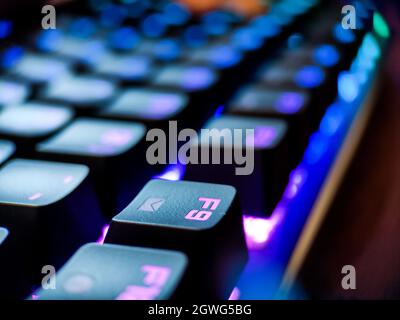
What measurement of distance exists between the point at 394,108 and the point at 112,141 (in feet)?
0.89

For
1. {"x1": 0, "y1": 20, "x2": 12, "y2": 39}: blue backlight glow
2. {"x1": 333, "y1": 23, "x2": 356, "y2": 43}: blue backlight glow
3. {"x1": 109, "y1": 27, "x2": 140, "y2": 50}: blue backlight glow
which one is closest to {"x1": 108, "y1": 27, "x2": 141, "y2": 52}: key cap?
{"x1": 109, "y1": 27, "x2": 140, "y2": 50}: blue backlight glow

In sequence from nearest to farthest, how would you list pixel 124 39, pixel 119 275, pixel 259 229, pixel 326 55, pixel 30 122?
pixel 119 275
pixel 259 229
pixel 30 122
pixel 326 55
pixel 124 39

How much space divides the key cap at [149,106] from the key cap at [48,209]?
10 cm

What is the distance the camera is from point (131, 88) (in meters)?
0.59

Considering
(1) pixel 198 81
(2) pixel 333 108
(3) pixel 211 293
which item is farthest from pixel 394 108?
(3) pixel 211 293

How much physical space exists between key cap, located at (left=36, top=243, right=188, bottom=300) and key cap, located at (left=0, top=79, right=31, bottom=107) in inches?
11.8

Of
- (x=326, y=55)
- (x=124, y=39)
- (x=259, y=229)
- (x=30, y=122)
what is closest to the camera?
(x=259, y=229)

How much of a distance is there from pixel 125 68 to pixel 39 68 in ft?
0.28

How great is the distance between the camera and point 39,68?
2.10ft

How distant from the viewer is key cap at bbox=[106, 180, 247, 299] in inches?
13.4

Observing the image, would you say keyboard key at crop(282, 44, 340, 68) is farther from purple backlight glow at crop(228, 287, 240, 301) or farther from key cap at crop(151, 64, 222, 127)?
purple backlight glow at crop(228, 287, 240, 301)

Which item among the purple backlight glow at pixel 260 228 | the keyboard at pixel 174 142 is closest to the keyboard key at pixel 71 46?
the keyboard at pixel 174 142

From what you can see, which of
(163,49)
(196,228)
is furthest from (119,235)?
(163,49)

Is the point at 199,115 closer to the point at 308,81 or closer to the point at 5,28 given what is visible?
the point at 308,81
